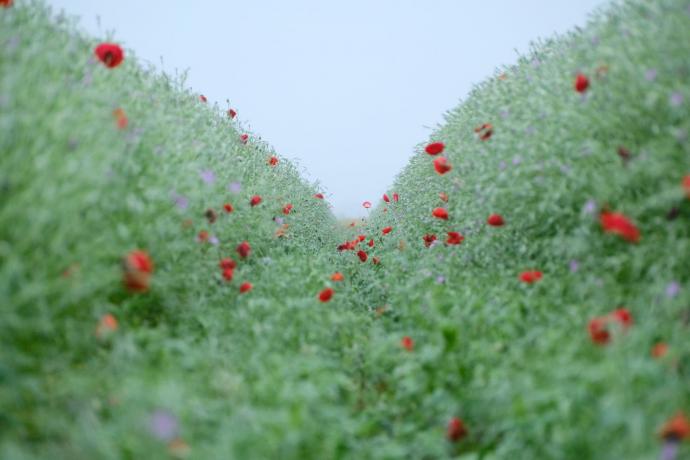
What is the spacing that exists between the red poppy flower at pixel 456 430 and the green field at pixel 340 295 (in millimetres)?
23

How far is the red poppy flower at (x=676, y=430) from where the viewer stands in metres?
1.61

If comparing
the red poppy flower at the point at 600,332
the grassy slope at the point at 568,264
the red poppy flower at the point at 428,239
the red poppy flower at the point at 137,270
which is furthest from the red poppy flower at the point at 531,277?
the red poppy flower at the point at 137,270

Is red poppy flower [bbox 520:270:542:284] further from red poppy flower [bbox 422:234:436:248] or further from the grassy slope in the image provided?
red poppy flower [bbox 422:234:436:248]

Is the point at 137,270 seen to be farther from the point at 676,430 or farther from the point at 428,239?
the point at 428,239

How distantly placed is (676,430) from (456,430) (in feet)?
2.95

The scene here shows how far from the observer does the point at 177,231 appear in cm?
315

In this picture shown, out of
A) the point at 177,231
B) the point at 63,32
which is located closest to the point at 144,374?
the point at 177,231

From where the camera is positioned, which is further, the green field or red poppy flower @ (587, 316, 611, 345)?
red poppy flower @ (587, 316, 611, 345)

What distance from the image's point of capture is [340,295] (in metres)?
4.22

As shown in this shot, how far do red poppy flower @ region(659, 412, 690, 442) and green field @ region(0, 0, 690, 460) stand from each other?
8 centimetres

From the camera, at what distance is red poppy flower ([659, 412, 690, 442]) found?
5.27ft

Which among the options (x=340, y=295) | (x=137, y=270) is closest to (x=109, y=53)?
(x=137, y=270)

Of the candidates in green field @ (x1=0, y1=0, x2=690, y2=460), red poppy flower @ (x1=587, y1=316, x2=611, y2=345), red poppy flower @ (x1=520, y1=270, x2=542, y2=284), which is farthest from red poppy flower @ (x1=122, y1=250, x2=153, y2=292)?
red poppy flower @ (x1=520, y1=270, x2=542, y2=284)

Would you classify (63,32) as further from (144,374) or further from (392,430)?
(392,430)
